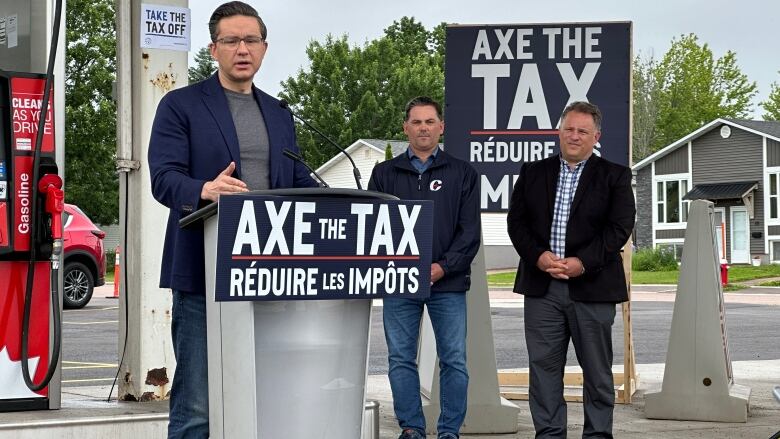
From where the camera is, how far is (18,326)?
659cm

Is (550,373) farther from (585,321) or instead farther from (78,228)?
(78,228)

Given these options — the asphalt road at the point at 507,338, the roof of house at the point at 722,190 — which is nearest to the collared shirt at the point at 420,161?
the asphalt road at the point at 507,338

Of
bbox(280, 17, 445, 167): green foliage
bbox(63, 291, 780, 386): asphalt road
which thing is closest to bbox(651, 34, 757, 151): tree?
bbox(280, 17, 445, 167): green foliage

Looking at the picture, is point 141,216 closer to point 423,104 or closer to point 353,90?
point 423,104

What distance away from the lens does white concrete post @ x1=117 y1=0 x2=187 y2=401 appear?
721 cm

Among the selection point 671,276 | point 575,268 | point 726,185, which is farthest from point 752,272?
point 575,268

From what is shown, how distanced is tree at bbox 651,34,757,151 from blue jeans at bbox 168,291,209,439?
66938mm

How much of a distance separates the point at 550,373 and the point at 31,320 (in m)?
2.94

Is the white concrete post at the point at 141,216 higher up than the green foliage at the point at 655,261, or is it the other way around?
the white concrete post at the point at 141,216

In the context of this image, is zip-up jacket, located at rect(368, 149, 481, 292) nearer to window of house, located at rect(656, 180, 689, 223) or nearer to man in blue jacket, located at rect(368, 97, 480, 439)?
man in blue jacket, located at rect(368, 97, 480, 439)

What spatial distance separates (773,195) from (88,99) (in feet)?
89.4

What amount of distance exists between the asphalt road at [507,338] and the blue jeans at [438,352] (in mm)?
4300

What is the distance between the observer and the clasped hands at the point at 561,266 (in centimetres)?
665

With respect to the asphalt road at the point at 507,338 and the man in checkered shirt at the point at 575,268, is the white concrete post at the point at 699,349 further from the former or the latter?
the asphalt road at the point at 507,338
